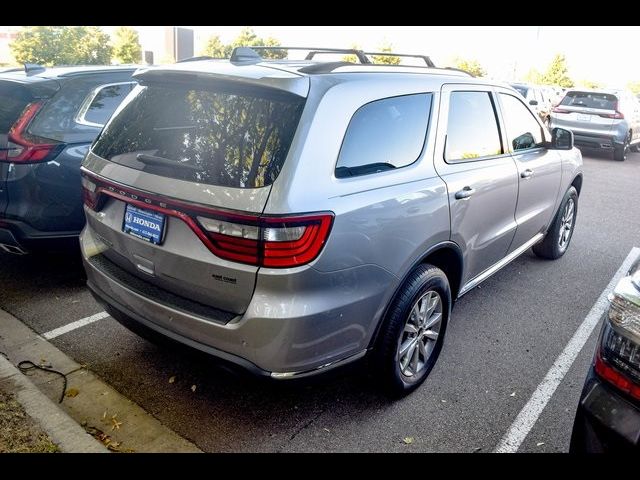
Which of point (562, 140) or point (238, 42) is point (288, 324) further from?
point (238, 42)

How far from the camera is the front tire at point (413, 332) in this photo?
272 cm

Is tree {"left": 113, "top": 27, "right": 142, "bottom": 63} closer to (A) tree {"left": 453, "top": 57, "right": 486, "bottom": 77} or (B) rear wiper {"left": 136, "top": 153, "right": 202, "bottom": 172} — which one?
(A) tree {"left": 453, "top": 57, "right": 486, "bottom": 77}

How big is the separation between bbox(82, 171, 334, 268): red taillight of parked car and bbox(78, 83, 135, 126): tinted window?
2.39 metres

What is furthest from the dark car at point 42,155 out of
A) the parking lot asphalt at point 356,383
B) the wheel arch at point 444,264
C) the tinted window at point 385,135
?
the wheel arch at point 444,264

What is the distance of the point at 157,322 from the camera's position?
2.56m

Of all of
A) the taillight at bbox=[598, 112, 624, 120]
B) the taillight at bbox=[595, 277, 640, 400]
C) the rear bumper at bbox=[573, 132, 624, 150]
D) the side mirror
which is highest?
the side mirror

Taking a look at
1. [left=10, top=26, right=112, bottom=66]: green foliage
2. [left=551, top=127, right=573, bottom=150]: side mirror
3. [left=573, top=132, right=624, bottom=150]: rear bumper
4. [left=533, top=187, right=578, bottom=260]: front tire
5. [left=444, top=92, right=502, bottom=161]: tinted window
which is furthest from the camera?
[left=10, top=26, right=112, bottom=66]: green foliage

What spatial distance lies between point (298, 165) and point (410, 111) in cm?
102

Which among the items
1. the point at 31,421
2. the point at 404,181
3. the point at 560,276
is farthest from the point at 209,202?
the point at 560,276

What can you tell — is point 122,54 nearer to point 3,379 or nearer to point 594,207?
point 594,207

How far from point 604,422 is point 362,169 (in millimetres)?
1439

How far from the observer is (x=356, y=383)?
3150mm

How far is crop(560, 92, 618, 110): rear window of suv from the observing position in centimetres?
1308

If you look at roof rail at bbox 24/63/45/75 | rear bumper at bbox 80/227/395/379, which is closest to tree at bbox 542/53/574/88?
roof rail at bbox 24/63/45/75
